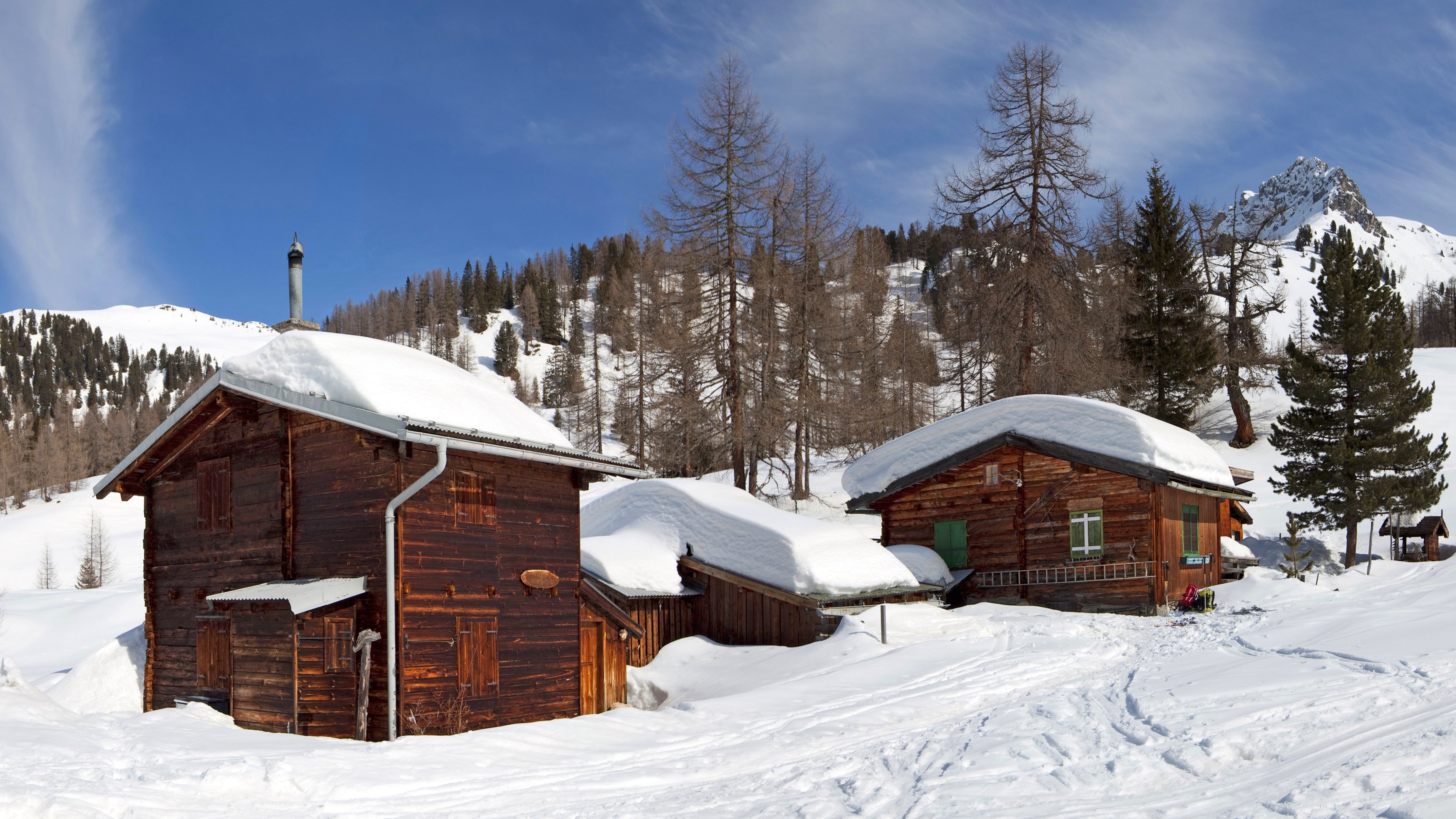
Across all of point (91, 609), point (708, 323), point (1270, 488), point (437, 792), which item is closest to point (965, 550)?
point (708, 323)

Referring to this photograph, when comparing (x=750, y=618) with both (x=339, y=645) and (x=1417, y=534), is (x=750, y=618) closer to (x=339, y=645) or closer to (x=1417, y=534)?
(x=339, y=645)

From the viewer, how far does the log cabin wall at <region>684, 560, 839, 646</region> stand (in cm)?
1928

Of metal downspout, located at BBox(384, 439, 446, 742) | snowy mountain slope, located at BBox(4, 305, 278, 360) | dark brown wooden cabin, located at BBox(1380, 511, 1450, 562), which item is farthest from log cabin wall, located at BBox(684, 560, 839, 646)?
snowy mountain slope, located at BBox(4, 305, 278, 360)

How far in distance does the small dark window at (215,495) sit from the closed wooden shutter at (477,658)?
15.0ft

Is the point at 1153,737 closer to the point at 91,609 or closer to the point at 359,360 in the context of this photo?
the point at 359,360

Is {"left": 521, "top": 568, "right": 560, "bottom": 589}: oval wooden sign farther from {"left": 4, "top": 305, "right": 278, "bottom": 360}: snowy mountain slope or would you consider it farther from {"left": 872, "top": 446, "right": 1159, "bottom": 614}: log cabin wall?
{"left": 4, "top": 305, "right": 278, "bottom": 360}: snowy mountain slope

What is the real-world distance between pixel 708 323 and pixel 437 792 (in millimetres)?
23512

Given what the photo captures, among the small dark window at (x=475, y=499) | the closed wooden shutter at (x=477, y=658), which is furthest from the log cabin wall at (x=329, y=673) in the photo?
the small dark window at (x=475, y=499)

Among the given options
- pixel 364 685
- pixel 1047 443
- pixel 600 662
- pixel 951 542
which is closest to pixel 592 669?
pixel 600 662

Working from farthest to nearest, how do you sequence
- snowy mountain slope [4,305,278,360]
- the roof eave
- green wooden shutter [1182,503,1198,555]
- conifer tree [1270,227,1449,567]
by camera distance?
snowy mountain slope [4,305,278,360], conifer tree [1270,227,1449,567], green wooden shutter [1182,503,1198,555], the roof eave

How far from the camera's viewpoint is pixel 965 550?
974 inches

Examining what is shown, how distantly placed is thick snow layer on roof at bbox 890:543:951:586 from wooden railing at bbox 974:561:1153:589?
1.02m

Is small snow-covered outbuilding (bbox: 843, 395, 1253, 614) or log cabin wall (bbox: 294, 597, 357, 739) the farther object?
small snow-covered outbuilding (bbox: 843, 395, 1253, 614)

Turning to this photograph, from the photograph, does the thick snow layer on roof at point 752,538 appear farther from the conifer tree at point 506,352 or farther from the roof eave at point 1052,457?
the conifer tree at point 506,352
